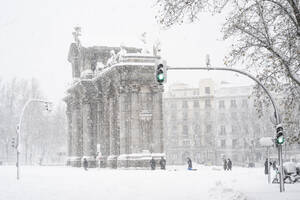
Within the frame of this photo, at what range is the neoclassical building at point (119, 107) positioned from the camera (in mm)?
42000

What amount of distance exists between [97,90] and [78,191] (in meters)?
29.1

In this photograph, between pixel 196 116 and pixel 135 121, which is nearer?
pixel 135 121

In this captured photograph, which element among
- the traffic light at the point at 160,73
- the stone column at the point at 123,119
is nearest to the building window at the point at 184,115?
the stone column at the point at 123,119

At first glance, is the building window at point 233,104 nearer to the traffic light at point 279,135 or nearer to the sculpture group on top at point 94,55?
the sculpture group on top at point 94,55

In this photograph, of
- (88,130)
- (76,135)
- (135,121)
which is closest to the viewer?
(135,121)

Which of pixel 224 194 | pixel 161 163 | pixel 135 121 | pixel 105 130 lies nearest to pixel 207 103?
pixel 105 130

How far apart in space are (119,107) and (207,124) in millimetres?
39737

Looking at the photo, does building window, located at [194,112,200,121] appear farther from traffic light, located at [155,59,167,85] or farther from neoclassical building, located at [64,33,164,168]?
traffic light, located at [155,59,167,85]

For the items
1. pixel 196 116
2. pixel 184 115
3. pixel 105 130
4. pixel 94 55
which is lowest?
pixel 105 130

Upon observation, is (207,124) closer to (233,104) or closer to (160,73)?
(233,104)

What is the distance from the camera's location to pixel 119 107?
4338 centimetres

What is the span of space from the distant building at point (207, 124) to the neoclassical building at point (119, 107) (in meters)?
28.9

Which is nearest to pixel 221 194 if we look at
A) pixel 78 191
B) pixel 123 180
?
pixel 78 191

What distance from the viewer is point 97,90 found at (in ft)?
167
